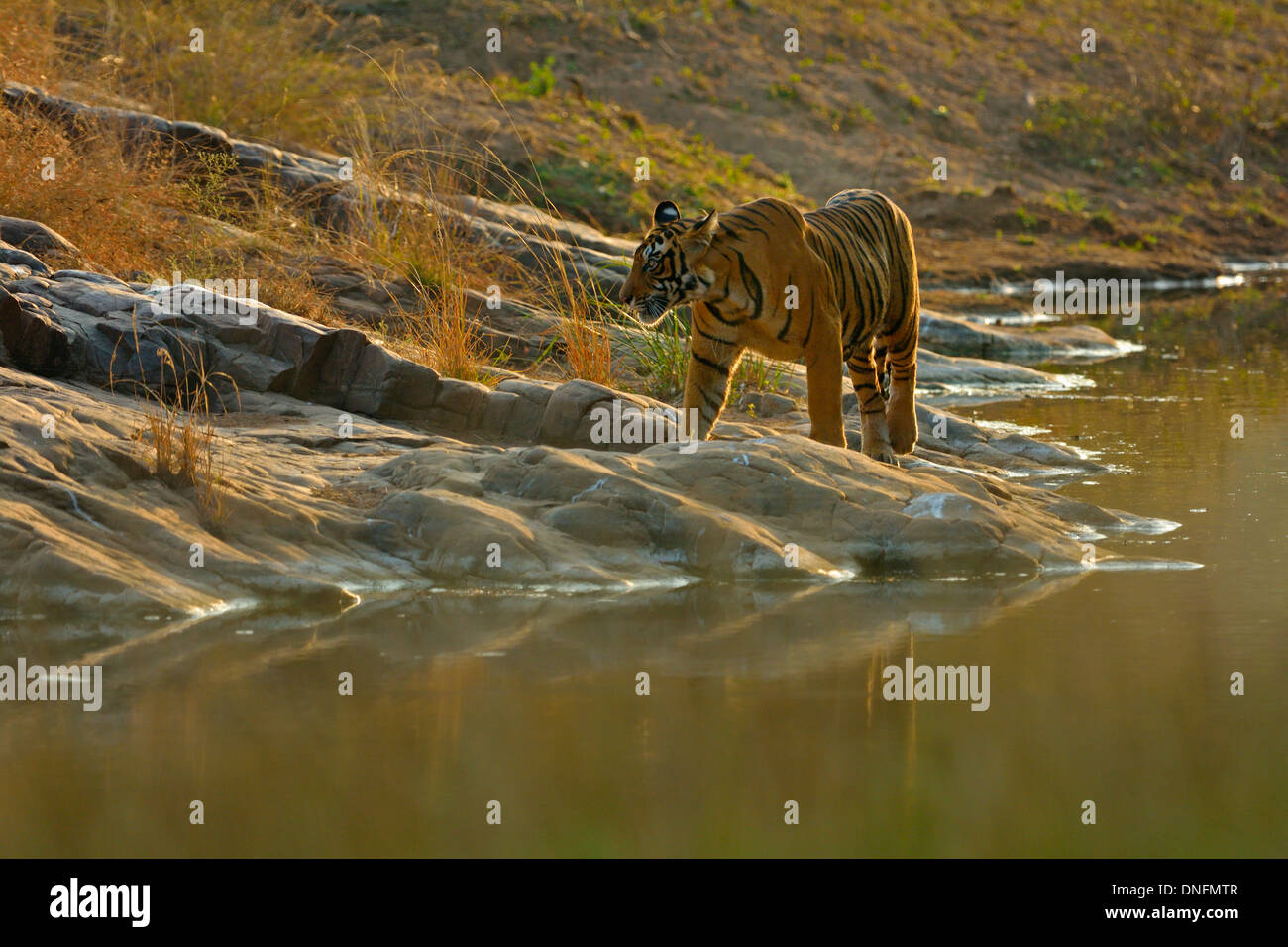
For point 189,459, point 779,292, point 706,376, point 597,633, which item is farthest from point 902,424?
point 189,459

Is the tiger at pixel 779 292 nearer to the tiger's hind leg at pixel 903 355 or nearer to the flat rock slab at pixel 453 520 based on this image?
the tiger's hind leg at pixel 903 355

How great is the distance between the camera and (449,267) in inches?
434

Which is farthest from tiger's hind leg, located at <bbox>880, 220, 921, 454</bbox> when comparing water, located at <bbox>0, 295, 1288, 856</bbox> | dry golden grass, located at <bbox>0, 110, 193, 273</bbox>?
dry golden grass, located at <bbox>0, 110, 193, 273</bbox>

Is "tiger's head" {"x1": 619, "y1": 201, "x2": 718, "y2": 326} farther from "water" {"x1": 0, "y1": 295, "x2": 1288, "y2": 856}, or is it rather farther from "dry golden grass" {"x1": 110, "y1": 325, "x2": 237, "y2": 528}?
"dry golden grass" {"x1": 110, "y1": 325, "x2": 237, "y2": 528}

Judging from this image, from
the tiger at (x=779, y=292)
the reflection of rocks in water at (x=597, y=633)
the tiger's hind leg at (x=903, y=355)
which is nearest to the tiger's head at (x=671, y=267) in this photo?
the tiger at (x=779, y=292)

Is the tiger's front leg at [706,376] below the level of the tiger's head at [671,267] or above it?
below

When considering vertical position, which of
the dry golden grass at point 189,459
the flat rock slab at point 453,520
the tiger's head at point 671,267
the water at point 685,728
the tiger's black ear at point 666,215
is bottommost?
the water at point 685,728

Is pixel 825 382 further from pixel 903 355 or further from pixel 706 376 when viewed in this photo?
pixel 903 355

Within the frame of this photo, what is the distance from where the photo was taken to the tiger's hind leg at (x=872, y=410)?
8.27 meters

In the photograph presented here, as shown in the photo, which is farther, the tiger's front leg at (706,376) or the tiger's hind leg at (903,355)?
the tiger's hind leg at (903,355)

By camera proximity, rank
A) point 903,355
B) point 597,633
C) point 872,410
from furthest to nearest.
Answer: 1. point 903,355
2. point 872,410
3. point 597,633

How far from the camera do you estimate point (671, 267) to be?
23.6ft

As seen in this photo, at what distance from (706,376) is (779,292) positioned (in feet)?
1.84

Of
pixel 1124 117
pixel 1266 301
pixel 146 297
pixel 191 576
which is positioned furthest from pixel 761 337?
pixel 1124 117
